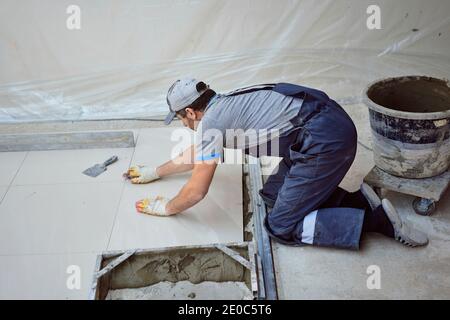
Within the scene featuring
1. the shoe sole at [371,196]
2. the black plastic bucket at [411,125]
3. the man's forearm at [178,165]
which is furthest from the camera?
the man's forearm at [178,165]

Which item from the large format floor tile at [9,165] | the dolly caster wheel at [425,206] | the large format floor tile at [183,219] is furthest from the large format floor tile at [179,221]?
the dolly caster wheel at [425,206]

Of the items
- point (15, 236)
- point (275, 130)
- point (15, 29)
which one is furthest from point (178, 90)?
point (15, 29)


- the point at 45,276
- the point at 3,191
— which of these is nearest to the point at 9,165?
the point at 3,191

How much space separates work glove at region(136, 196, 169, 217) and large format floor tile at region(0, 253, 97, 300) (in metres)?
0.35

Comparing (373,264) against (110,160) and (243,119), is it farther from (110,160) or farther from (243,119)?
(110,160)

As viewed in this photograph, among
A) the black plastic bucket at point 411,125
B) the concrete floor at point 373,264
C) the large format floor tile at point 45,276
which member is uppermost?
the black plastic bucket at point 411,125

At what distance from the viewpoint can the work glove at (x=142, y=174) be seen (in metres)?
2.68

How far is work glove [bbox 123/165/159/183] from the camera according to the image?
2684 mm

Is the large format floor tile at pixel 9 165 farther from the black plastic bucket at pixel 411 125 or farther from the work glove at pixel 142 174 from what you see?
the black plastic bucket at pixel 411 125

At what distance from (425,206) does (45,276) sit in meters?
1.81

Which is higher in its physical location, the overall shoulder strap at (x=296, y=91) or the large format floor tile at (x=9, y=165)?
the overall shoulder strap at (x=296, y=91)

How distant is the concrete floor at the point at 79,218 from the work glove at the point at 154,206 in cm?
3

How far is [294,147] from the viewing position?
2.12 m
